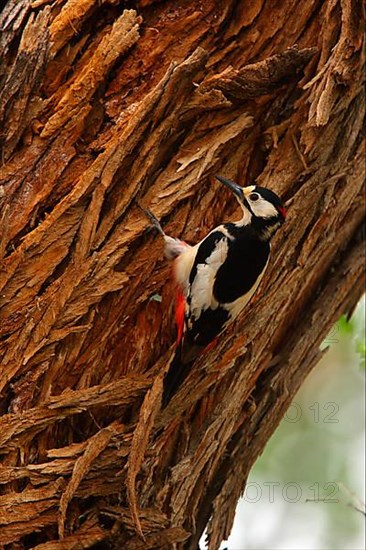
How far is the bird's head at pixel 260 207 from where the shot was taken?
315cm

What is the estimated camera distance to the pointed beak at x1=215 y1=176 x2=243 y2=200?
3.19 metres

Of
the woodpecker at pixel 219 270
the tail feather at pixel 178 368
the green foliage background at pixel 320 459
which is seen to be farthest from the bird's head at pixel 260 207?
the green foliage background at pixel 320 459

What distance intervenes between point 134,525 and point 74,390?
0.53m

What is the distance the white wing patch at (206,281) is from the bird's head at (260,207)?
0.17 metres

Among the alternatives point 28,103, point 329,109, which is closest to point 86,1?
point 28,103

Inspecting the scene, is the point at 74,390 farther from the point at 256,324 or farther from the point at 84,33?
the point at 84,33

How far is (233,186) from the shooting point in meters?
3.20

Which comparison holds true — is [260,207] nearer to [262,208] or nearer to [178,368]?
[262,208]

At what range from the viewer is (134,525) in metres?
2.99

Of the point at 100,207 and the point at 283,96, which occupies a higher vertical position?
the point at 283,96

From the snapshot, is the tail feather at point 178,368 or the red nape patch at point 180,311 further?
the red nape patch at point 180,311

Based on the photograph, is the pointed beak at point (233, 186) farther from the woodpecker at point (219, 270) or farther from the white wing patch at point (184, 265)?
the white wing patch at point (184, 265)

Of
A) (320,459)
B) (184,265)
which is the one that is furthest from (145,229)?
(320,459)

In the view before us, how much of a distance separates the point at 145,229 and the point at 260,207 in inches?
17.0
